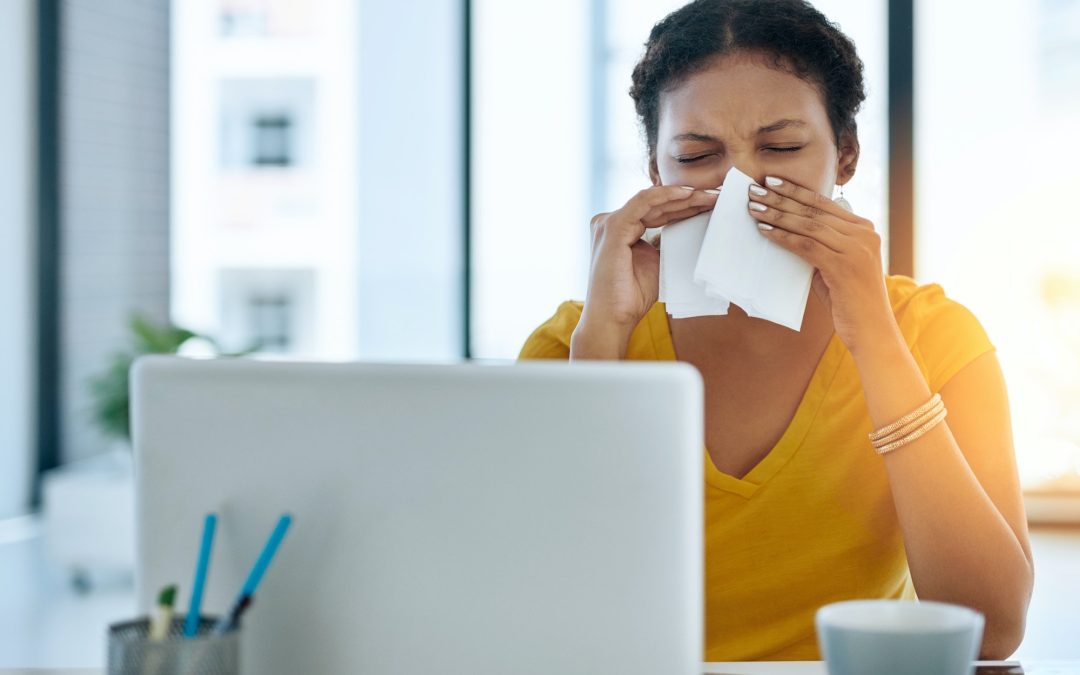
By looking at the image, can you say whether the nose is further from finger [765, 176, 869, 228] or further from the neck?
the neck

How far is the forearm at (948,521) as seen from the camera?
116 centimetres

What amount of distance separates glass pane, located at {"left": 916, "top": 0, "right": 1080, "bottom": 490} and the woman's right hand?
295 cm

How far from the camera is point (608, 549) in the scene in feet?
2.46

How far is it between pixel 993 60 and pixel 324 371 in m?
4.00

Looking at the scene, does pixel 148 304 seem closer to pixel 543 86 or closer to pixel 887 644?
pixel 543 86

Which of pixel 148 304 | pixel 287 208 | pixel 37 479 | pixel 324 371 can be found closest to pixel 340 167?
pixel 287 208

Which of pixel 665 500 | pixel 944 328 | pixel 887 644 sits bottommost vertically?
pixel 887 644

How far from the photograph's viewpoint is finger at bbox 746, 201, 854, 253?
121cm

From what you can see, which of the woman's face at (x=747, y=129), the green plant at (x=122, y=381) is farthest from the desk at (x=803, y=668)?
the green plant at (x=122, y=381)

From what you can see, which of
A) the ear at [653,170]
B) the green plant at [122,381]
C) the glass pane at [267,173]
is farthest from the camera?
the glass pane at [267,173]

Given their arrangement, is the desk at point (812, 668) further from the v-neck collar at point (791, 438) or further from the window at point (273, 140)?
the window at point (273, 140)

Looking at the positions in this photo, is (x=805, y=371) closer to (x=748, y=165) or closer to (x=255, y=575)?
(x=748, y=165)

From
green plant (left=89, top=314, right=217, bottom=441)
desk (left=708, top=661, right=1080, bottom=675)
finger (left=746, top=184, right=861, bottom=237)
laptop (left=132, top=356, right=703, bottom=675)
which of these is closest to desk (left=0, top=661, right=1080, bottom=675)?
desk (left=708, top=661, right=1080, bottom=675)

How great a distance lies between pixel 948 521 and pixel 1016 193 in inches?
130
